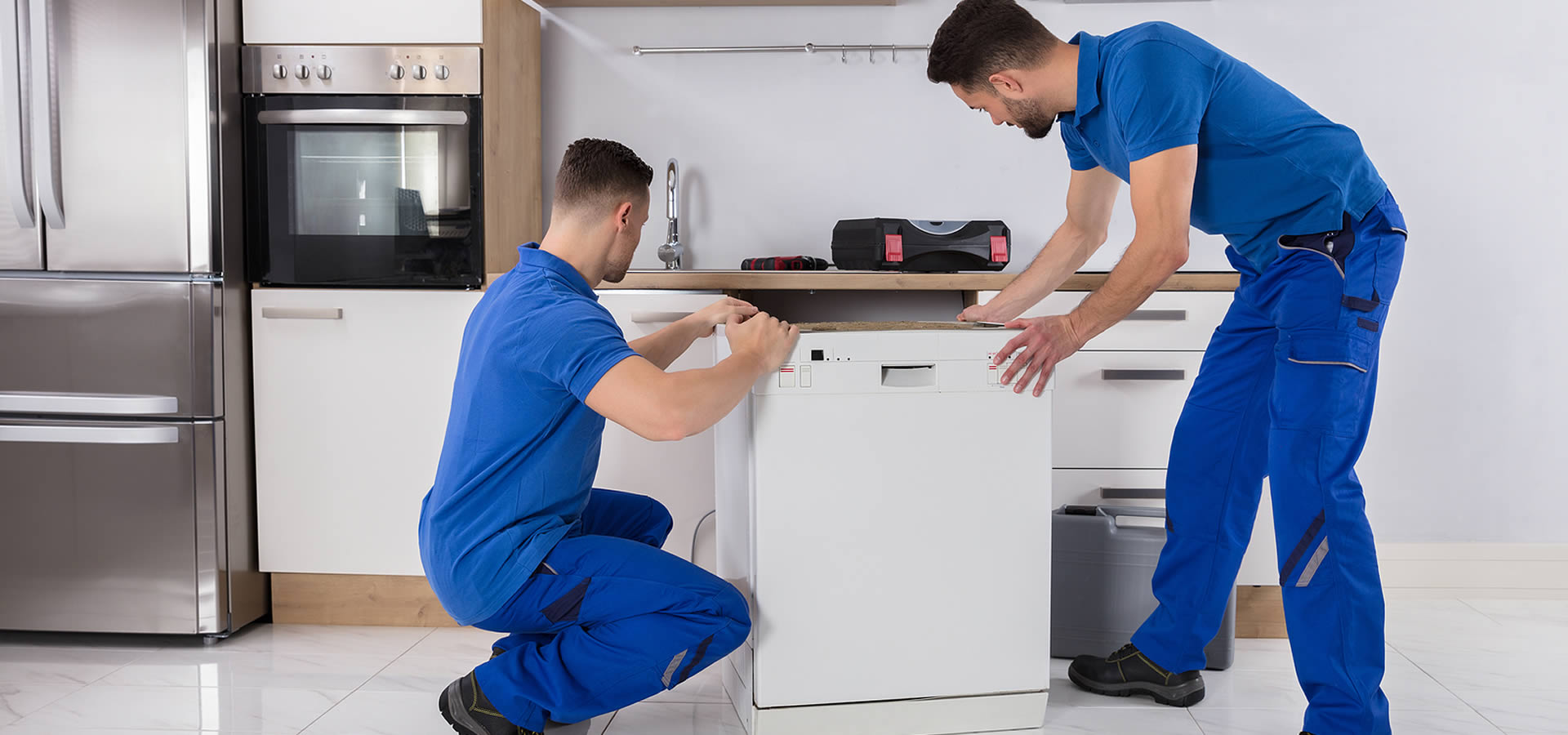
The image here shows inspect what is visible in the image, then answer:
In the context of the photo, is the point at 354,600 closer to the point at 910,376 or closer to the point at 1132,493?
the point at 910,376

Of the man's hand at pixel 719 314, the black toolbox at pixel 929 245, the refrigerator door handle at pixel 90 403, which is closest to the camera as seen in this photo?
the man's hand at pixel 719 314

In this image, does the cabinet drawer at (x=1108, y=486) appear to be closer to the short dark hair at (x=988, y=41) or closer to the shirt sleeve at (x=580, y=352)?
the short dark hair at (x=988, y=41)

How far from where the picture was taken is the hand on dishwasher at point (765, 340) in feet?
5.38

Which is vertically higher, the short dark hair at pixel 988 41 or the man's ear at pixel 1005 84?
the short dark hair at pixel 988 41

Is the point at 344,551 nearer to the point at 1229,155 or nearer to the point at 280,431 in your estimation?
the point at 280,431

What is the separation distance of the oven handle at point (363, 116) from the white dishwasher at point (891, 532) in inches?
46.9

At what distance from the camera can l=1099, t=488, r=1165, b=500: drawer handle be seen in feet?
7.70

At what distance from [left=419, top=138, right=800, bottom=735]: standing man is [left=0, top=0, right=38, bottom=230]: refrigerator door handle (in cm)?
135

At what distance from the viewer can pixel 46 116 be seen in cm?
228

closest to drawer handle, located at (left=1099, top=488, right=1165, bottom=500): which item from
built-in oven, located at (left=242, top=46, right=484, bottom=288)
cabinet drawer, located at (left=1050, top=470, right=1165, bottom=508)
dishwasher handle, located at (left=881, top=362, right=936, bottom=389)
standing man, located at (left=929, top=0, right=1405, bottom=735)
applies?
cabinet drawer, located at (left=1050, top=470, right=1165, bottom=508)

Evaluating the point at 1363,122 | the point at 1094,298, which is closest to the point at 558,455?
the point at 1094,298

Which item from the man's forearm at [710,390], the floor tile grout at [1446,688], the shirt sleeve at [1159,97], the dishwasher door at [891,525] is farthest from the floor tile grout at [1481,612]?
the man's forearm at [710,390]

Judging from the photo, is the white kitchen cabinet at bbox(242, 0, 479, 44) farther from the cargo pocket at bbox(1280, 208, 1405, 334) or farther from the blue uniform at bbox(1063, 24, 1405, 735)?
the cargo pocket at bbox(1280, 208, 1405, 334)

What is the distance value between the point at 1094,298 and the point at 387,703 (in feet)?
5.04
